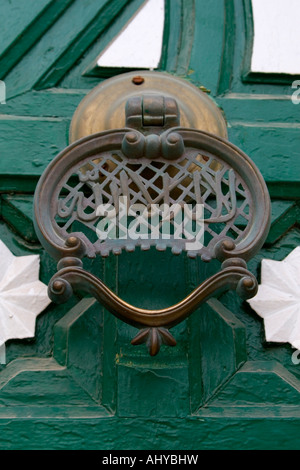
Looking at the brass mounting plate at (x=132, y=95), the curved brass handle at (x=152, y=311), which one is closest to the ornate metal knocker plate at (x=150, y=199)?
the curved brass handle at (x=152, y=311)

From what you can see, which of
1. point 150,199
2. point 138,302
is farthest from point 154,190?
point 138,302

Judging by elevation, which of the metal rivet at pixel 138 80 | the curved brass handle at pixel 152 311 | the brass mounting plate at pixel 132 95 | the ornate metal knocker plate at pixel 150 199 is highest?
the metal rivet at pixel 138 80

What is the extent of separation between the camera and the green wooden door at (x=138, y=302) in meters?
1.24

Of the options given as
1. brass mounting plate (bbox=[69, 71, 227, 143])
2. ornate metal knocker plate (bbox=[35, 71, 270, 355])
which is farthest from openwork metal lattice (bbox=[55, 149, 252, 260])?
brass mounting plate (bbox=[69, 71, 227, 143])

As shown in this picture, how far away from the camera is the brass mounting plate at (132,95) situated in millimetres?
1403

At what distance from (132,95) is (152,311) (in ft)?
1.32

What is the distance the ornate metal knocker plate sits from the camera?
117 centimetres

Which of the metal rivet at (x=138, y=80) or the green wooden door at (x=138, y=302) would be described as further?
the metal rivet at (x=138, y=80)

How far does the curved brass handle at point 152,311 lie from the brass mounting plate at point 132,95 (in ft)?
1.03

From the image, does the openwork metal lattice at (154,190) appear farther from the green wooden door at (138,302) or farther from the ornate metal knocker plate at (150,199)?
the green wooden door at (138,302)

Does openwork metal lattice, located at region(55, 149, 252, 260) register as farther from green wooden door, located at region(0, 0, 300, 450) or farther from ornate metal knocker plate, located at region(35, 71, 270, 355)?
green wooden door, located at region(0, 0, 300, 450)

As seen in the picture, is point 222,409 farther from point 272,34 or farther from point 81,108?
point 272,34

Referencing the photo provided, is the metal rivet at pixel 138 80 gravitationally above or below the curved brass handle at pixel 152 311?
above

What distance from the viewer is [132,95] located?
1419 millimetres
